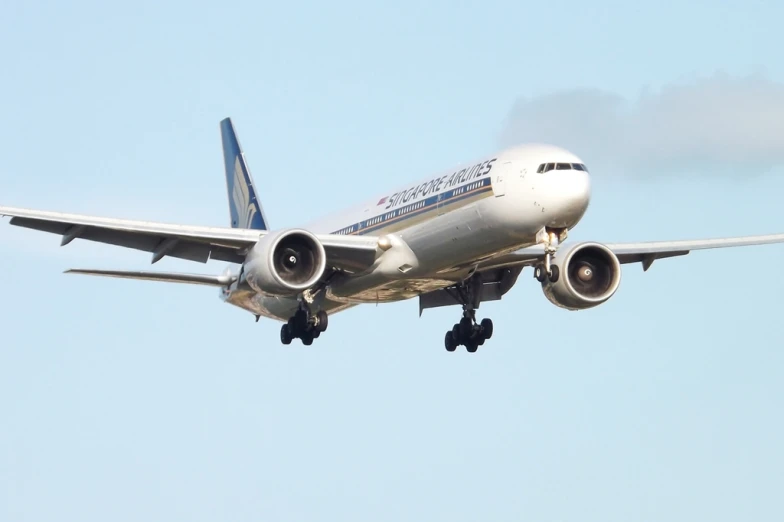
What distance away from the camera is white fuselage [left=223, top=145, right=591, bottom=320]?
3453cm

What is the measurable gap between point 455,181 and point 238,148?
692 inches

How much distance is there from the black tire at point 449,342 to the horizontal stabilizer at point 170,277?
691 cm

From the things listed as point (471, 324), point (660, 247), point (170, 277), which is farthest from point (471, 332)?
point (170, 277)

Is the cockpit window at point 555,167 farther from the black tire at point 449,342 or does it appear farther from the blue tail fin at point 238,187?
the blue tail fin at point 238,187

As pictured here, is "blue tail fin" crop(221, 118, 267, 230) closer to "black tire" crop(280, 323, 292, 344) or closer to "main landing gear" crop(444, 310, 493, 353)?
"black tire" crop(280, 323, 292, 344)

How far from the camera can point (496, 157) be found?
36219 millimetres

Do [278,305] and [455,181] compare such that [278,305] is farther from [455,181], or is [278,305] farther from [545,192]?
[545,192]

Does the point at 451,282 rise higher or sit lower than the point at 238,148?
lower

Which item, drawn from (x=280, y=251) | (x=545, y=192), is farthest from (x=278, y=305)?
(x=545, y=192)

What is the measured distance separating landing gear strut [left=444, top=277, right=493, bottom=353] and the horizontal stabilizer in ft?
23.7

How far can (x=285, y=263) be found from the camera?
127ft

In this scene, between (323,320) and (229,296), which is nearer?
(323,320)

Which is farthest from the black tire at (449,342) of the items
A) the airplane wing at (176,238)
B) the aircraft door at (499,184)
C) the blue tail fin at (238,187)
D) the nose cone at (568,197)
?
the nose cone at (568,197)

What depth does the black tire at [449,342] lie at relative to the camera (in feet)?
143
